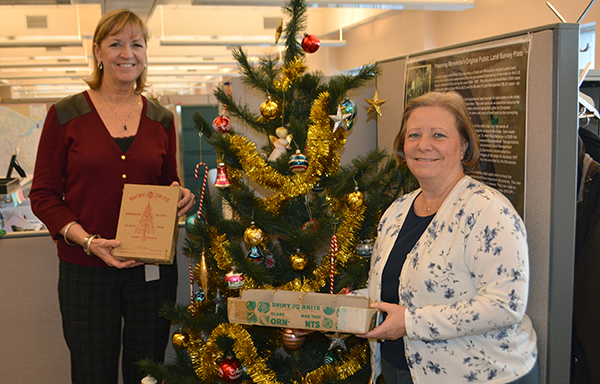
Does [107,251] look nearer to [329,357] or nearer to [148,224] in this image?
[148,224]

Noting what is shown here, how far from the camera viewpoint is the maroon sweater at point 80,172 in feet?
5.37

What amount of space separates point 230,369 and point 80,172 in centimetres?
87

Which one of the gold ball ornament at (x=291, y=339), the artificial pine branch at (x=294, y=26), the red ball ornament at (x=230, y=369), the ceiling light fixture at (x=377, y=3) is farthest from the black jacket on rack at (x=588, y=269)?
the ceiling light fixture at (x=377, y=3)

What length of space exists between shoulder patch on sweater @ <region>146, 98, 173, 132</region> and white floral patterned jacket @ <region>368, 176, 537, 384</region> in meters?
1.05

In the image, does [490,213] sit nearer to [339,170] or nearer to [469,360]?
[469,360]

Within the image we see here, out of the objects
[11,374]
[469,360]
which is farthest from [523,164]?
[11,374]

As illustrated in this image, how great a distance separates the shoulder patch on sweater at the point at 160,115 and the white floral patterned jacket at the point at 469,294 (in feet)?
3.45

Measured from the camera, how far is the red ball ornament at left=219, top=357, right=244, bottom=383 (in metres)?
1.75

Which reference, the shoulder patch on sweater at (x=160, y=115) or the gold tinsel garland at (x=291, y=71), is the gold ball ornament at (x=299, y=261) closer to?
the gold tinsel garland at (x=291, y=71)

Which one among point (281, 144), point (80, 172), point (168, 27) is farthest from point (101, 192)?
point (168, 27)

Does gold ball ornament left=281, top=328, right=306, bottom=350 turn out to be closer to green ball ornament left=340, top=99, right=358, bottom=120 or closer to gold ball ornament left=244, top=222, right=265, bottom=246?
gold ball ornament left=244, top=222, right=265, bottom=246

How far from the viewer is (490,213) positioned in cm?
121

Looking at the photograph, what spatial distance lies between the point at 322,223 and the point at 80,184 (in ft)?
2.75

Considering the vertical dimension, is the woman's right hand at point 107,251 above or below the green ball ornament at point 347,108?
below
